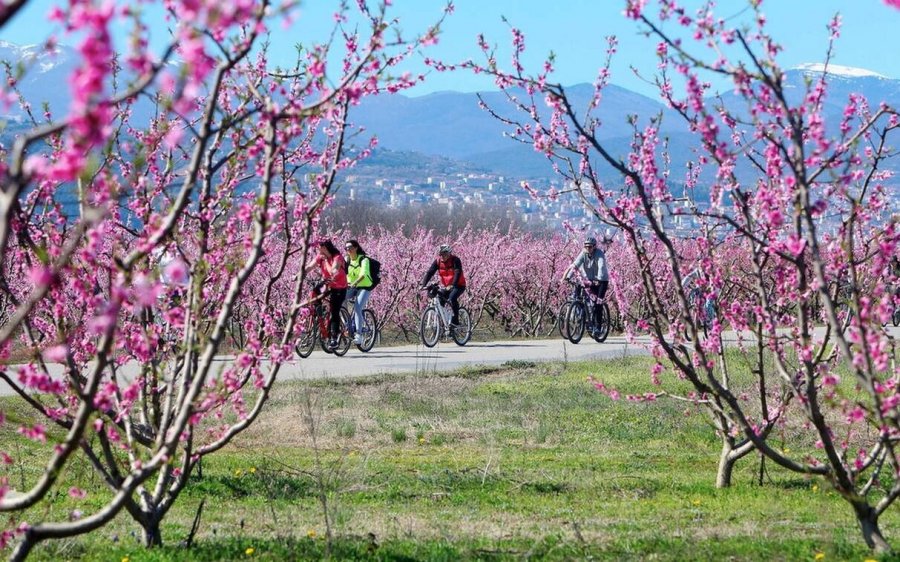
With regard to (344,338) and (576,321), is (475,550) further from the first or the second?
(576,321)

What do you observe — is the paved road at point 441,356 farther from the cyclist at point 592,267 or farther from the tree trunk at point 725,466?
the tree trunk at point 725,466

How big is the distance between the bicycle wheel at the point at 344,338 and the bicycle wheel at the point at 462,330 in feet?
8.94

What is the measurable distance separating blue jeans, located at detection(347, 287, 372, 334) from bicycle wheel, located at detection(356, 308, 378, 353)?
0.53 feet

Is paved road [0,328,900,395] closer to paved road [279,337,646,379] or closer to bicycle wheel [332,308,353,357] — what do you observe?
paved road [279,337,646,379]

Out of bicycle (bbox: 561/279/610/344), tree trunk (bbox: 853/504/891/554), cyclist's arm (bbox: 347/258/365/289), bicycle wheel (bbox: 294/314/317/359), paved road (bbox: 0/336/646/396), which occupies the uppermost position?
cyclist's arm (bbox: 347/258/365/289)

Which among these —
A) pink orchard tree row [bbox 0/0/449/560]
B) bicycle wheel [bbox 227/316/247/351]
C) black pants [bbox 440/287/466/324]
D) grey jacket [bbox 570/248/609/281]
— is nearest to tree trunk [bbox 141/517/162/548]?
pink orchard tree row [bbox 0/0/449/560]

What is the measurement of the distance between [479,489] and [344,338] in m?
11.4

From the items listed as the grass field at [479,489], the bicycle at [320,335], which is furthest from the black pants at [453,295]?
the grass field at [479,489]

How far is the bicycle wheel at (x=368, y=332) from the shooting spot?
70.5 ft

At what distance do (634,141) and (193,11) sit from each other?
6132mm

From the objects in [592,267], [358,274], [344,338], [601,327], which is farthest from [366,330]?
[601,327]

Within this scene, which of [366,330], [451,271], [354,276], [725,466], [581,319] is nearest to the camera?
[725,466]

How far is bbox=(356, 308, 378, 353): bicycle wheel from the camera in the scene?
21.5m

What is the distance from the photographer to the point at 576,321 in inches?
947
